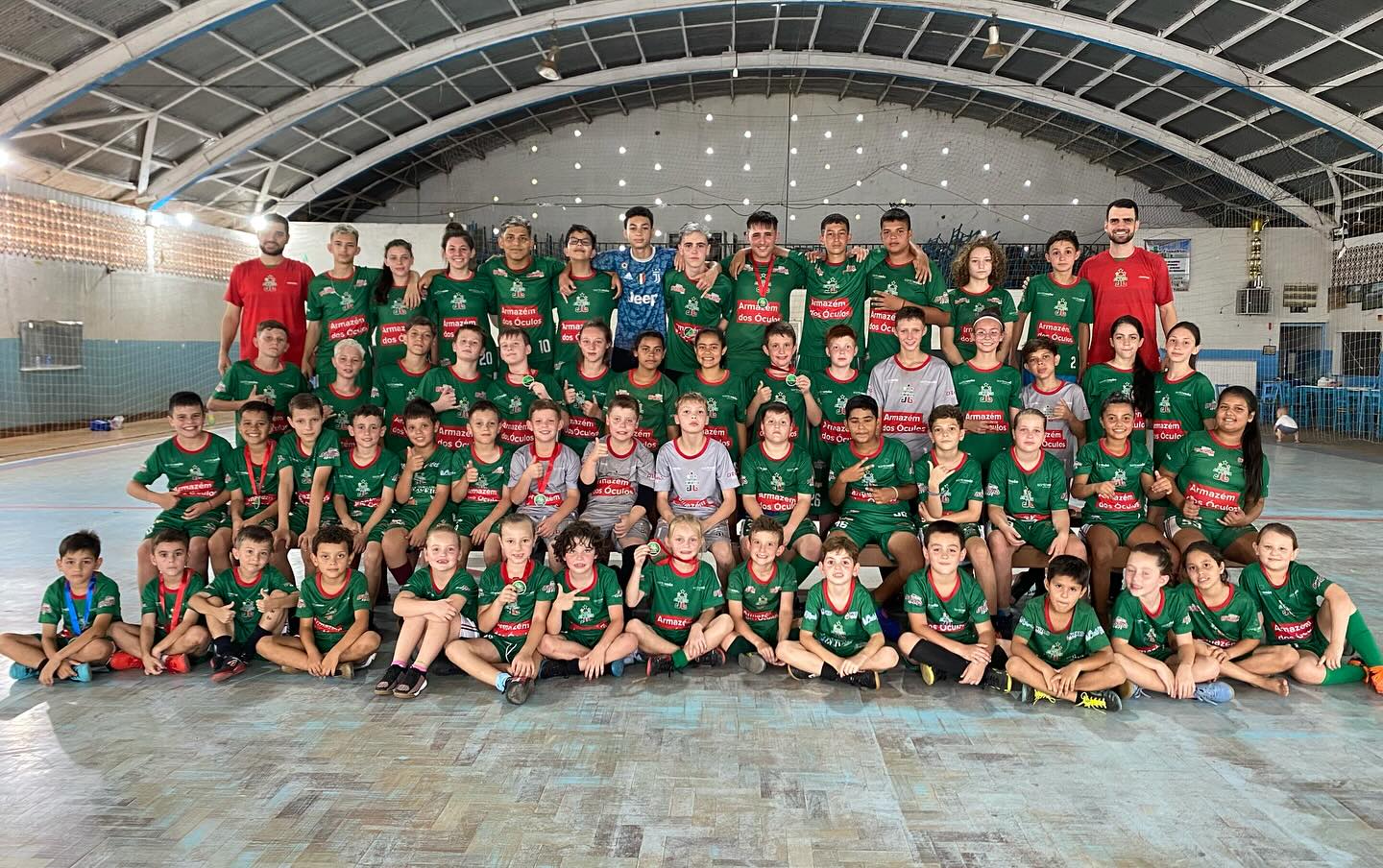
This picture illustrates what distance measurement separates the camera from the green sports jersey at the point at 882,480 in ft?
17.5

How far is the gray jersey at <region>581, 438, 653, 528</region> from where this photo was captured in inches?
213

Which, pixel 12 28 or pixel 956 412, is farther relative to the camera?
pixel 12 28

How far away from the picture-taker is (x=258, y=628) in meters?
4.74

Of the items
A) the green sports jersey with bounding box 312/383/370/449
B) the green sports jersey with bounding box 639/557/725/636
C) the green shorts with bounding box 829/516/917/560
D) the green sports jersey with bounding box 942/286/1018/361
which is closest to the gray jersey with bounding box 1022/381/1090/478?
the green sports jersey with bounding box 942/286/1018/361

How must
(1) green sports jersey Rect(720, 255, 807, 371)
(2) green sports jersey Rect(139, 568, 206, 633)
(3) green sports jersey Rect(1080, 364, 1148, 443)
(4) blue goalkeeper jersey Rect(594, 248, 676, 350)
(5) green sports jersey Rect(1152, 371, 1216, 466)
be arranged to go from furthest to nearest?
(4) blue goalkeeper jersey Rect(594, 248, 676, 350), (1) green sports jersey Rect(720, 255, 807, 371), (3) green sports jersey Rect(1080, 364, 1148, 443), (5) green sports jersey Rect(1152, 371, 1216, 466), (2) green sports jersey Rect(139, 568, 206, 633)

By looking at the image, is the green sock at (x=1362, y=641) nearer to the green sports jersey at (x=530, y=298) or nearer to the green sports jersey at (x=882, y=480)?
the green sports jersey at (x=882, y=480)

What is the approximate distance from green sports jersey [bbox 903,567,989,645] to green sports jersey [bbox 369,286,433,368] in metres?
3.85

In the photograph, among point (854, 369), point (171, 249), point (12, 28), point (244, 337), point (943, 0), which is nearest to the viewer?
point (854, 369)

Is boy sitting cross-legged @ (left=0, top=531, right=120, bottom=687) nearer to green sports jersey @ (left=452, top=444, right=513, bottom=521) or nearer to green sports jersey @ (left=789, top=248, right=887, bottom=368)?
green sports jersey @ (left=452, top=444, right=513, bottom=521)

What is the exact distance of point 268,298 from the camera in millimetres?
6367

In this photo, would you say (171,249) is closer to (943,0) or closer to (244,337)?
(244,337)

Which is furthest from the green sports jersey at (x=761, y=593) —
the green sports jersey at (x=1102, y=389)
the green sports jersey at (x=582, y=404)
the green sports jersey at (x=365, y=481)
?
the green sports jersey at (x=1102, y=389)

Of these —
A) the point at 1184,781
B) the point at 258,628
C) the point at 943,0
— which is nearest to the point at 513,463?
the point at 258,628

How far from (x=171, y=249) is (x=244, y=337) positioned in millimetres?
15853
